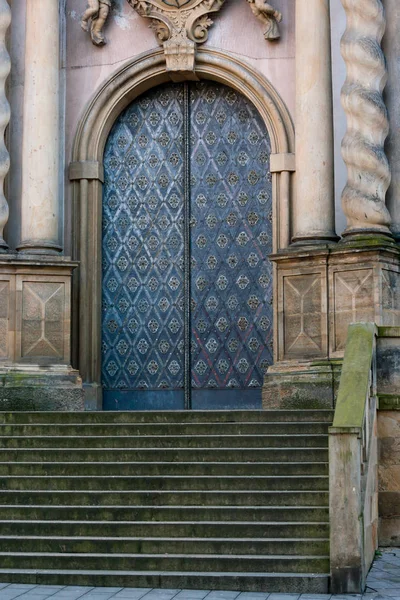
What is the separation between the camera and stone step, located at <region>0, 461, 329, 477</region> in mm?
10859

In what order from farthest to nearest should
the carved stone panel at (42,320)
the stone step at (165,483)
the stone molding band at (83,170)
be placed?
the stone molding band at (83,170) < the carved stone panel at (42,320) < the stone step at (165,483)

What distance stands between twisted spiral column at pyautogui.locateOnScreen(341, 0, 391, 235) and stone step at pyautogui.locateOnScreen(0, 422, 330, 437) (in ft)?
9.90

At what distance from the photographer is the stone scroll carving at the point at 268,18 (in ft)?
49.7

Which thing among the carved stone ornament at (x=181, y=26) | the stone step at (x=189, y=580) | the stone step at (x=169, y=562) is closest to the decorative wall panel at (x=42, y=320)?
the carved stone ornament at (x=181, y=26)

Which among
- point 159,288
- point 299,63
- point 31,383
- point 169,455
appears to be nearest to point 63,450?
point 169,455

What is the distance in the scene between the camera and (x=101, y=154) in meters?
15.7

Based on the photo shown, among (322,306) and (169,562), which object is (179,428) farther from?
(322,306)

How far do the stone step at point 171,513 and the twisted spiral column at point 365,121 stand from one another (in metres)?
4.31

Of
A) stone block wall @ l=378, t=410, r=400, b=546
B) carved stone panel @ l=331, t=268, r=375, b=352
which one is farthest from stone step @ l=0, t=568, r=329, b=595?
carved stone panel @ l=331, t=268, r=375, b=352

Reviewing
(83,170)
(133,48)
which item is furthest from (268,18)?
(83,170)

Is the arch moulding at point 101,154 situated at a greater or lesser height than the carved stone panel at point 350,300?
greater

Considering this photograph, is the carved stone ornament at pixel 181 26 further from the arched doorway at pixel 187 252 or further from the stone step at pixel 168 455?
the stone step at pixel 168 455

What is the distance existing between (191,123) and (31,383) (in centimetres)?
421

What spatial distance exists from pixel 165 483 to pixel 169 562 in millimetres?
1046
